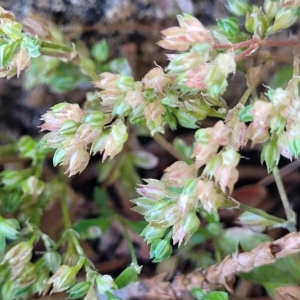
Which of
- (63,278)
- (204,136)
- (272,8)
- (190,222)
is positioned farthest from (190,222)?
(272,8)

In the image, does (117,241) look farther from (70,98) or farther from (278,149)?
(278,149)

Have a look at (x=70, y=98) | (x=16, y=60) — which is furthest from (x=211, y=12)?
(x=16, y=60)

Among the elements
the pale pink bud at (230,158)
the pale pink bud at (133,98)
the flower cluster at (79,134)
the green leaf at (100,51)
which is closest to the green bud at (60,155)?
the flower cluster at (79,134)

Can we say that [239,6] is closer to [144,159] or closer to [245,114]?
[245,114]

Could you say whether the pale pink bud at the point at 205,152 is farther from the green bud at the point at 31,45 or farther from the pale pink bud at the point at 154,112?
the green bud at the point at 31,45

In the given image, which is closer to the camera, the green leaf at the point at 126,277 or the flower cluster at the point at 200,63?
the flower cluster at the point at 200,63

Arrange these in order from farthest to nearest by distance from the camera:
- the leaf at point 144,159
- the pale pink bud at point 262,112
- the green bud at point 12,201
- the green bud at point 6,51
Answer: the leaf at point 144,159, the green bud at point 12,201, the green bud at point 6,51, the pale pink bud at point 262,112
